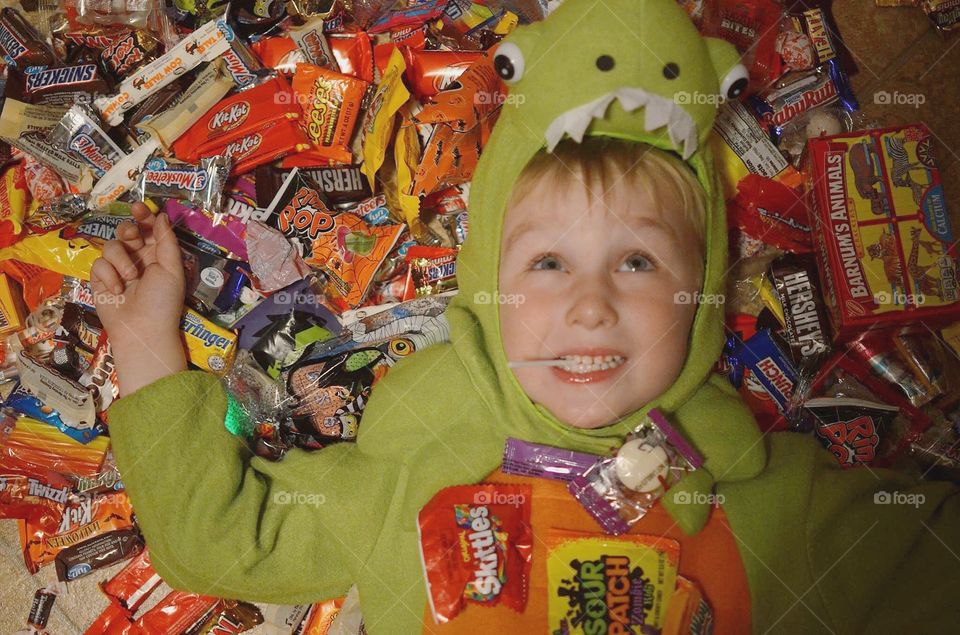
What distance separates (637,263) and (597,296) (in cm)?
17

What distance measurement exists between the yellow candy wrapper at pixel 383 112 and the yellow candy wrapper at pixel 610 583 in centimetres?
136

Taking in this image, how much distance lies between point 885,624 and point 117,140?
283 cm

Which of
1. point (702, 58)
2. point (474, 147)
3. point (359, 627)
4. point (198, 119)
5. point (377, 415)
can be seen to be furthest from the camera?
point (198, 119)

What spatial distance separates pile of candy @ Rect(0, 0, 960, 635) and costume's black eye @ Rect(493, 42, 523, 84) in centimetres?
60

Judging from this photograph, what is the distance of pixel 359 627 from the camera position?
7.07ft

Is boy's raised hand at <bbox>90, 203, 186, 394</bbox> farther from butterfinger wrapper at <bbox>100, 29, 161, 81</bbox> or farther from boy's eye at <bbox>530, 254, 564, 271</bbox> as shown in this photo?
boy's eye at <bbox>530, 254, 564, 271</bbox>

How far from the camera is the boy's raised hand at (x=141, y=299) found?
2.03 meters

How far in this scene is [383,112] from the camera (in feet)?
7.67

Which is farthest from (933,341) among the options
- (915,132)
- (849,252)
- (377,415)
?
(377,415)

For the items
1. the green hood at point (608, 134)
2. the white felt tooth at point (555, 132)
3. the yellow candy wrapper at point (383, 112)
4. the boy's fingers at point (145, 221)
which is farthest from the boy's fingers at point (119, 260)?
the white felt tooth at point (555, 132)

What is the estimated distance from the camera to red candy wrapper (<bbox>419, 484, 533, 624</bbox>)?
67.1 inches

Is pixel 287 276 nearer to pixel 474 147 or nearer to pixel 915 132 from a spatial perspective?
pixel 474 147

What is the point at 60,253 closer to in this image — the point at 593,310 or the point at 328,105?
the point at 328,105

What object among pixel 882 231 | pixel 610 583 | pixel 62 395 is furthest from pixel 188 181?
pixel 882 231
